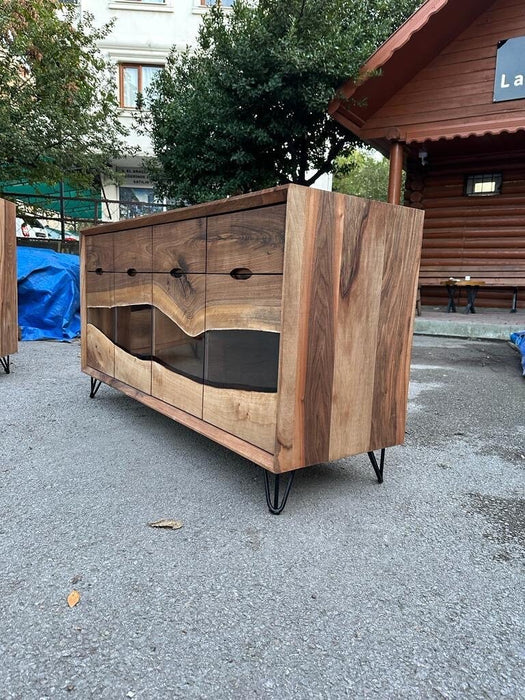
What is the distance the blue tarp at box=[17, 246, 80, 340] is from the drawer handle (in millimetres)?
4884

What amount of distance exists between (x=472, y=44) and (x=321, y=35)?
2195 millimetres

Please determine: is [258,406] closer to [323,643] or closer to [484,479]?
[323,643]

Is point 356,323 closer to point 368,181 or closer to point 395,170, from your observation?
point 395,170

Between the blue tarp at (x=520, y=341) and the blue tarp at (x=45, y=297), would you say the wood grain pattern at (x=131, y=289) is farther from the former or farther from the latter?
the blue tarp at (x=520, y=341)

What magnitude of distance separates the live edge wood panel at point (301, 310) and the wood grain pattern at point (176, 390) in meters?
0.01

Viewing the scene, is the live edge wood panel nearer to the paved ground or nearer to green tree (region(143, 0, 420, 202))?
the paved ground

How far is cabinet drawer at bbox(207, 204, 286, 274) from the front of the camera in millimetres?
1619

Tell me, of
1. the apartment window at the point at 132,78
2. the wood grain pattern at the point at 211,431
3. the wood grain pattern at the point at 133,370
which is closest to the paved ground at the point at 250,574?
the wood grain pattern at the point at 211,431

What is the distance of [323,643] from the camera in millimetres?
1137

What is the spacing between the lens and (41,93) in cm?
687

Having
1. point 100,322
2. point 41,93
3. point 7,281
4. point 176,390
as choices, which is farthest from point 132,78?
point 176,390

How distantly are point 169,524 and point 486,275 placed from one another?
8.03 m

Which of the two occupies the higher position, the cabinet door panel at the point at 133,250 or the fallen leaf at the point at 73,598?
the cabinet door panel at the point at 133,250

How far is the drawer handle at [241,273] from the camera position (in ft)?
5.88
